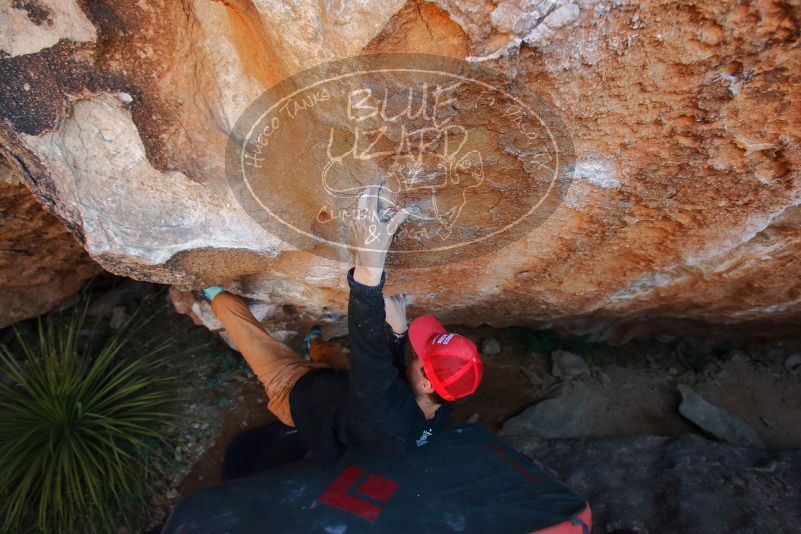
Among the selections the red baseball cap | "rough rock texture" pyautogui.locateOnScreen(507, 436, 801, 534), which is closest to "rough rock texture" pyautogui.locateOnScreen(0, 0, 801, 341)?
the red baseball cap

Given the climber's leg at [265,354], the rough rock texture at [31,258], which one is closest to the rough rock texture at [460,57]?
the climber's leg at [265,354]

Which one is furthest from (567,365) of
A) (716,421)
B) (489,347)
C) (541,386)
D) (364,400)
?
(364,400)

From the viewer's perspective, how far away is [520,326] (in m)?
3.54

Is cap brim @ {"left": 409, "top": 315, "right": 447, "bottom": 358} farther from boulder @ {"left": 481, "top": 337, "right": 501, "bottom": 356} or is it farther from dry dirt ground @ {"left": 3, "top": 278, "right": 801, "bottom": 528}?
boulder @ {"left": 481, "top": 337, "right": 501, "bottom": 356}

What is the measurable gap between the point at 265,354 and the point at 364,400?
0.84m

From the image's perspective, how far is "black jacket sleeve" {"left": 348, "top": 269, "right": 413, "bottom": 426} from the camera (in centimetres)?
157

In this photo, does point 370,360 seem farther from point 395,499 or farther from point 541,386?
point 541,386

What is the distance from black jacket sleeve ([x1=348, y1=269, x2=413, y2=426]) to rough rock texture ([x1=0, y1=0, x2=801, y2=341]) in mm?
483

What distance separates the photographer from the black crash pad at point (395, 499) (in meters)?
1.85

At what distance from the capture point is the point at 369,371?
164 cm

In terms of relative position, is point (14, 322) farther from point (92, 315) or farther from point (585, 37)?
point (585, 37)

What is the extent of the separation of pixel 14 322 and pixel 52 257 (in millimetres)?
550

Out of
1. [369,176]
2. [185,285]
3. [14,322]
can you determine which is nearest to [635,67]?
[369,176]

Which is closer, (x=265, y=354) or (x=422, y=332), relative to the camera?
(x=422, y=332)
